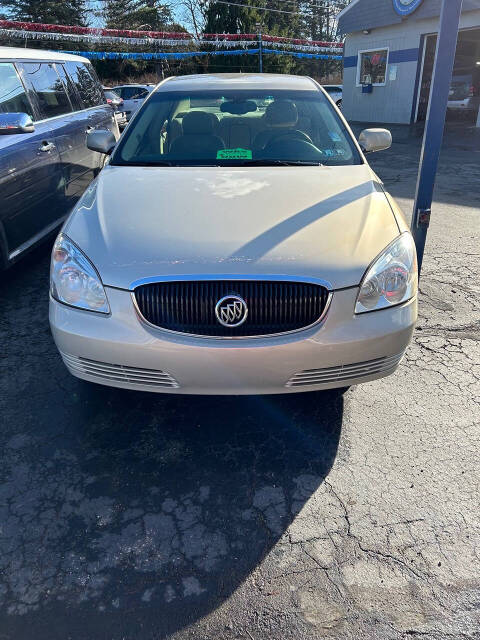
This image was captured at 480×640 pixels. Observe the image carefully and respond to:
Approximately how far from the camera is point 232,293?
214 centimetres

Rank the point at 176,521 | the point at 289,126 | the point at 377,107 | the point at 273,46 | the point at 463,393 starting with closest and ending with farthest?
the point at 176,521, the point at 463,393, the point at 289,126, the point at 377,107, the point at 273,46

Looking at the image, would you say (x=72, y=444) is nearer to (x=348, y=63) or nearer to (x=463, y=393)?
(x=463, y=393)

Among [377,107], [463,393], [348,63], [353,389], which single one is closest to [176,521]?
[353,389]

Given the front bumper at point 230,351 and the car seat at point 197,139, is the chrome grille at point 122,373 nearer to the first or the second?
the front bumper at point 230,351

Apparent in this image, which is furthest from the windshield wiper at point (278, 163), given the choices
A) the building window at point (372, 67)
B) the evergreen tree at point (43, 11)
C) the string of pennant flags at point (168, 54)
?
the evergreen tree at point (43, 11)

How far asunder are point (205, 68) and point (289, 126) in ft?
107

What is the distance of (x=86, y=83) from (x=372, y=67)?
14603 millimetres

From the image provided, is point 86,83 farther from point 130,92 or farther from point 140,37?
point 140,37

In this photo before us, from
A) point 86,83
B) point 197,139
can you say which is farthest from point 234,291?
point 86,83

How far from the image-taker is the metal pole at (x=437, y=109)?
3268mm

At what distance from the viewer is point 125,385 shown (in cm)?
231

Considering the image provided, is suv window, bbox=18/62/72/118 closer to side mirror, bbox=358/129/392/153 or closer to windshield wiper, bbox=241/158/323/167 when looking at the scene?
windshield wiper, bbox=241/158/323/167

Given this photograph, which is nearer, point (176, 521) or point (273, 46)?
point (176, 521)

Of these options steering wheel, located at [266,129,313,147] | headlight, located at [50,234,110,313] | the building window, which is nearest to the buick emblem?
headlight, located at [50,234,110,313]
